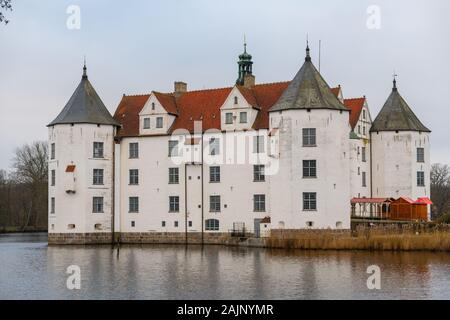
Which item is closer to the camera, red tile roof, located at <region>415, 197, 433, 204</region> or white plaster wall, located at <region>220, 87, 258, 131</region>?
white plaster wall, located at <region>220, 87, 258, 131</region>

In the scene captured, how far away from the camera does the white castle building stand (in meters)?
47.2

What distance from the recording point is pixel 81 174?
5206 cm

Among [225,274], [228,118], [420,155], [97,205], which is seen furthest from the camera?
[420,155]

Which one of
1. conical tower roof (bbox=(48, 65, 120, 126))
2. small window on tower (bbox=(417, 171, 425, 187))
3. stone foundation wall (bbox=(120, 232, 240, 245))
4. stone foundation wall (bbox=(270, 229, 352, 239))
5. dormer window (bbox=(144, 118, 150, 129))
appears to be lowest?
stone foundation wall (bbox=(120, 232, 240, 245))

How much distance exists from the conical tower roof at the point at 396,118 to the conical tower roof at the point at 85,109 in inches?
744

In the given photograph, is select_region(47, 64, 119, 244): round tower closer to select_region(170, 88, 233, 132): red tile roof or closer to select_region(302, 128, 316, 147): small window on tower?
select_region(170, 88, 233, 132): red tile roof

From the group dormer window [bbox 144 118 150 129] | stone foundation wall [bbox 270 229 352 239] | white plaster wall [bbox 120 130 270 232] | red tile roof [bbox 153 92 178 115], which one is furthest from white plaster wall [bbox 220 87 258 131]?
stone foundation wall [bbox 270 229 352 239]

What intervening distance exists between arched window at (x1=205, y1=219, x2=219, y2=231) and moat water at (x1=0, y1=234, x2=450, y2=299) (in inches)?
240

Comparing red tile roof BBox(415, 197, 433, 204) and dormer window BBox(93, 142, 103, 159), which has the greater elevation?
dormer window BBox(93, 142, 103, 159)

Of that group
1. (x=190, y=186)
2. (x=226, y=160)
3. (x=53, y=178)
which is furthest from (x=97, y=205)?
(x=226, y=160)

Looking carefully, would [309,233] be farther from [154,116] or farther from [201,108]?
[154,116]

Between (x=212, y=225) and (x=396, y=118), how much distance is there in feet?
51.7

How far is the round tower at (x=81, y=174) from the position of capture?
52.0 meters
